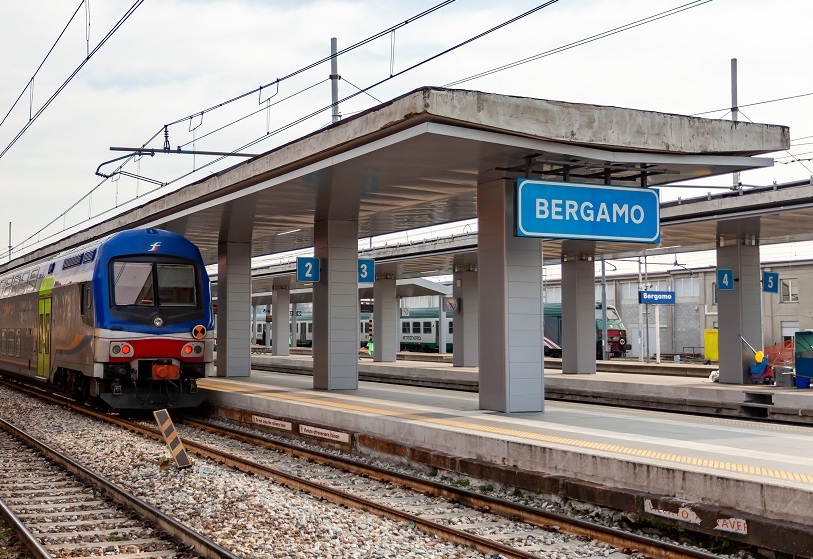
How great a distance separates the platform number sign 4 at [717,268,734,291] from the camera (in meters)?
23.3

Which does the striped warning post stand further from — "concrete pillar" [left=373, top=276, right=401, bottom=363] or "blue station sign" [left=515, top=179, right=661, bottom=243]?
"concrete pillar" [left=373, top=276, right=401, bottom=363]

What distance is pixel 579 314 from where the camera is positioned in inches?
1080

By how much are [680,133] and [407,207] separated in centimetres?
799

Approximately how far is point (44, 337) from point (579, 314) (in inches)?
592

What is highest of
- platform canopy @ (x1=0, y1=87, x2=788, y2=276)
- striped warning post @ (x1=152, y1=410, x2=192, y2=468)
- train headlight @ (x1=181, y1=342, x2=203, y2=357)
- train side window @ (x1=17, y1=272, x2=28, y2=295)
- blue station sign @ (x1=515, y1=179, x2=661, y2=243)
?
platform canopy @ (x1=0, y1=87, x2=788, y2=276)

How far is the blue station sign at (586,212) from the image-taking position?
44.3ft

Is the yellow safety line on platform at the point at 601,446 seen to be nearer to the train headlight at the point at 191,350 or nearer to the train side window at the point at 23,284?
the train headlight at the point at 191,350

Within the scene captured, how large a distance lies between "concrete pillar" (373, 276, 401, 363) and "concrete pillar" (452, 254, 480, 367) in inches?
194

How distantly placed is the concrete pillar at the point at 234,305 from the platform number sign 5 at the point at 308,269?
5899 mm

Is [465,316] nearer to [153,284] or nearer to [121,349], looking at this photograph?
[153,284]

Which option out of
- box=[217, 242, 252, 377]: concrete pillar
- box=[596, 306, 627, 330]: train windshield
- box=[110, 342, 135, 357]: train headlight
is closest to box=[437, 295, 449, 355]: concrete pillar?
box=[596, 306, 627, 330]: train windshield

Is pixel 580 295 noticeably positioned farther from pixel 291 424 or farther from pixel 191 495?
pixel 191 495

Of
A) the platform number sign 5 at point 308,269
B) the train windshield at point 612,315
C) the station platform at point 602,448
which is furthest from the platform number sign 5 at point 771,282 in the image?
the train windshield at point 612,315

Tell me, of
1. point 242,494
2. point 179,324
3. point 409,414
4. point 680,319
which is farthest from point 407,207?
point 680,319
